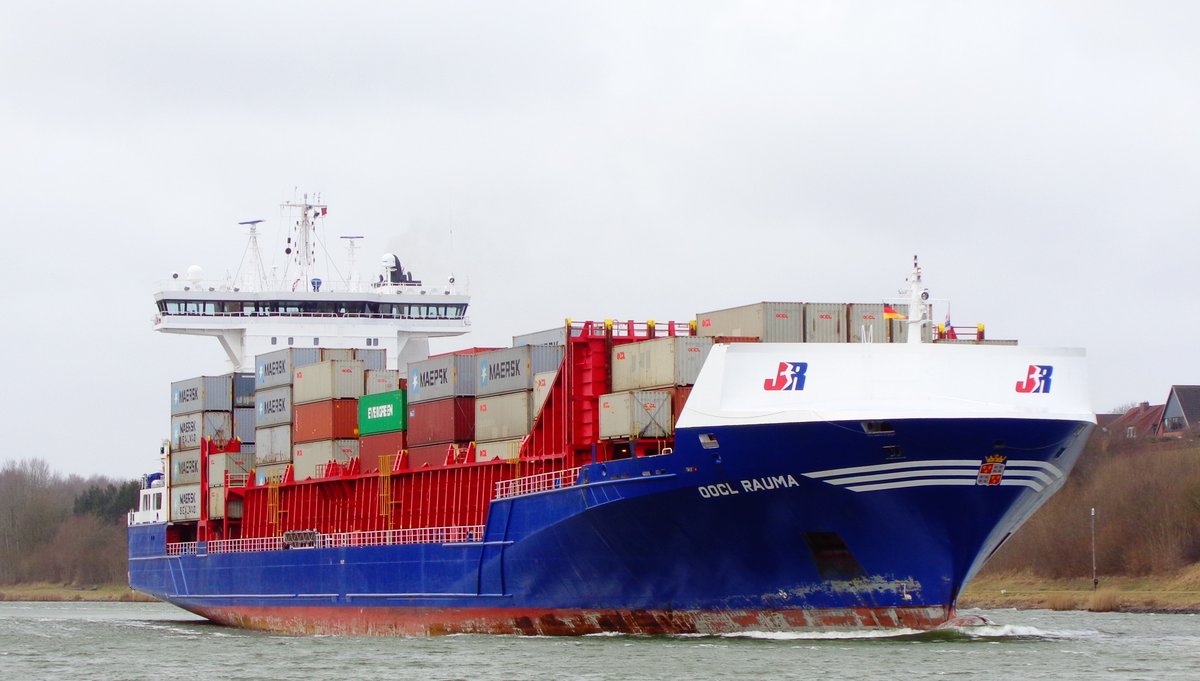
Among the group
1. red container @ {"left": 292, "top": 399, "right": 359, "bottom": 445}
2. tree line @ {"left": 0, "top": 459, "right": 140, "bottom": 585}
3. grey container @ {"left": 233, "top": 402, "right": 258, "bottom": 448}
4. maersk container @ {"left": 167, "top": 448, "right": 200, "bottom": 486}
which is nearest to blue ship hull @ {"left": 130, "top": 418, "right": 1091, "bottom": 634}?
red container @ {"left": 292, "top": 399, "right": 359, "bottom": 445}

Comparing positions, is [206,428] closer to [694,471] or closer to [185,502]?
[185,502]

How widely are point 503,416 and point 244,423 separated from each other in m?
16.0

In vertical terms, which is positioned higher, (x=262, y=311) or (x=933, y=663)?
(x=262, y=311)

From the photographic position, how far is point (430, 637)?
1636 inches

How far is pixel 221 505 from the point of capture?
5328 centimetres

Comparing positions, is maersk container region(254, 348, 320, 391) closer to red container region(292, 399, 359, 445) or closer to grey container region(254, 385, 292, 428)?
grey container region(254, 385, 292, 428)

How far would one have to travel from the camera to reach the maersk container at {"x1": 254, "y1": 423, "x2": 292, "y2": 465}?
164 feet

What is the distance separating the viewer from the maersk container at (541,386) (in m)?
38.8

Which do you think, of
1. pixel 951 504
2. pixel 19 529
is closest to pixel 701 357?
pixel 951 504

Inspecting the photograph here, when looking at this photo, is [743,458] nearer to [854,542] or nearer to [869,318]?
[854,542]

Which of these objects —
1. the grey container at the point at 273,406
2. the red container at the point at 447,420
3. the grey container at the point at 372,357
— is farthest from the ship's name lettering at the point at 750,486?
the grey container at the point at 273,406

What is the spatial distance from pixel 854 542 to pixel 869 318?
519 centimetres

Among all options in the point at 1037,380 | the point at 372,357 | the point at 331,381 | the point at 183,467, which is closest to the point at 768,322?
the point at 1037,380

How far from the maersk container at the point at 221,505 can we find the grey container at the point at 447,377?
11.8 metres
